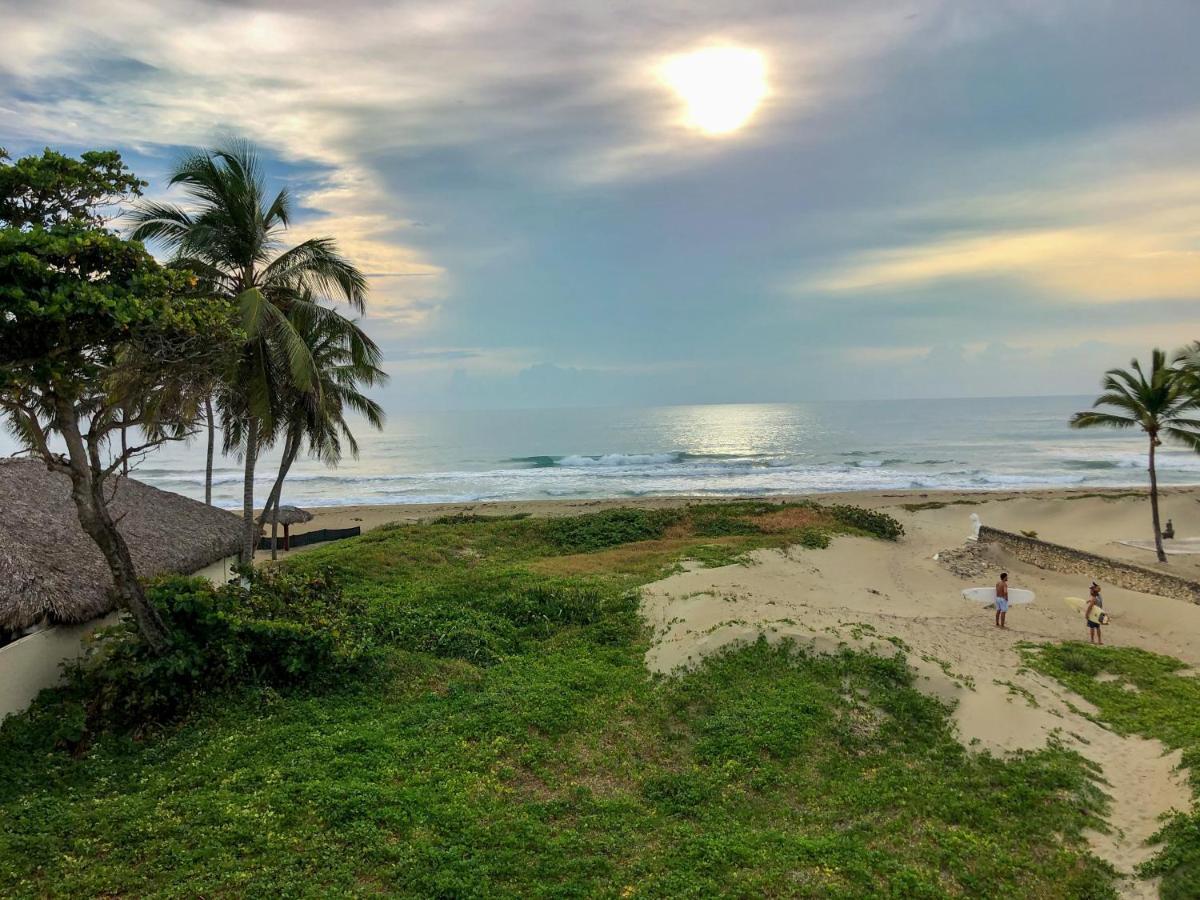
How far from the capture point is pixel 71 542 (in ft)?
31.9

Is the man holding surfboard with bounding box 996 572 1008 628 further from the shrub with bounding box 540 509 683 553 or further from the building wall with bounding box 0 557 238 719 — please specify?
the building wall with bounding box 0 557 238 719

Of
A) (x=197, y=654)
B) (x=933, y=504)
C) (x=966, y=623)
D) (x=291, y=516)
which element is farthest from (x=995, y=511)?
(x=197, y=654)

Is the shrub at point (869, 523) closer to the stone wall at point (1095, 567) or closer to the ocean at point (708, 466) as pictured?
the stone wall at point (1095, 567)

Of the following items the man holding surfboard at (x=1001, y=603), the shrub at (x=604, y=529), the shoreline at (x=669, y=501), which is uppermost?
the shrub at (x=604, y=529)

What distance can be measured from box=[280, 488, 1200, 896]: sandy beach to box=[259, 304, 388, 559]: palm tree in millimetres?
7840

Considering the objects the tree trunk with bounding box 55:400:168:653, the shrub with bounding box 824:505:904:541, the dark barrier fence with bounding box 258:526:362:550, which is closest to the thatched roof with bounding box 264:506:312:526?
the dark barrier fence with bounding box 258:526:362:550

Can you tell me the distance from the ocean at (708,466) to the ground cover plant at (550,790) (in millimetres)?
33177

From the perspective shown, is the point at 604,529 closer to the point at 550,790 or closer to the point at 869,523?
the point at 869,523

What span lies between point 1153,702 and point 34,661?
14.8 metres

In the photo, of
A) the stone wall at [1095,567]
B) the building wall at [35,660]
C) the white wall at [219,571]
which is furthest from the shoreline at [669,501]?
the building wall at [35,660]

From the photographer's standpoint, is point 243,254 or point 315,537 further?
point 315,537

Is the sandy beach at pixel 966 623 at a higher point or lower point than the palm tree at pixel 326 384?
lower

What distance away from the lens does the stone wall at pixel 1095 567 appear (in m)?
15.8

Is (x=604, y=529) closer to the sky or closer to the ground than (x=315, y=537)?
closer to the sky
